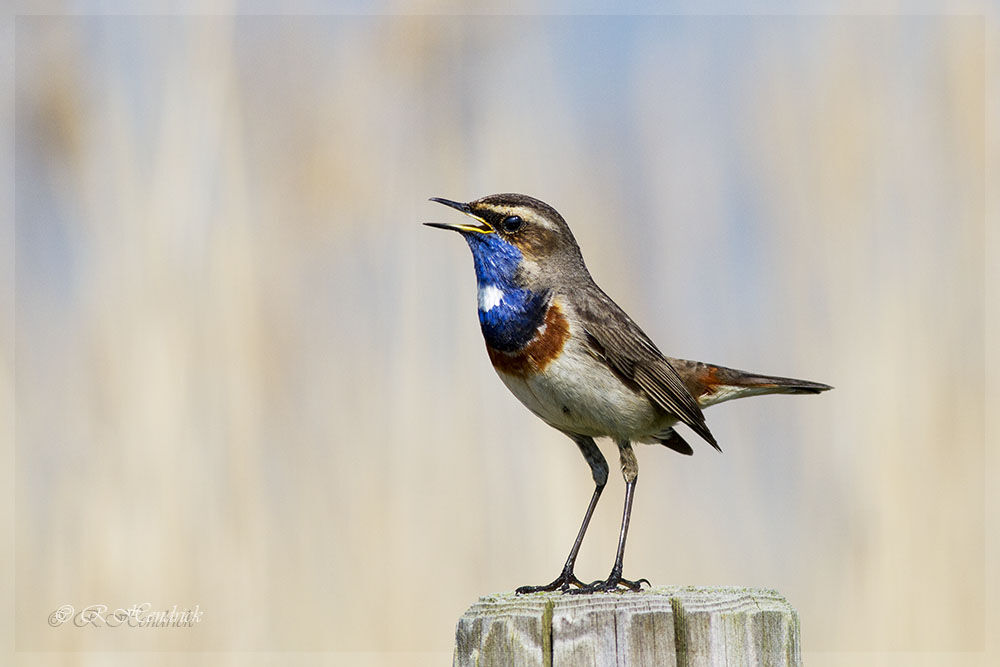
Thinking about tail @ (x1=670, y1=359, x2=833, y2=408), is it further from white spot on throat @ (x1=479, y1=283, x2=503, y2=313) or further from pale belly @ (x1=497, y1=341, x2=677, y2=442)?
white spot on throat @ (x1=479, y1=283, x2=503, y2=313)

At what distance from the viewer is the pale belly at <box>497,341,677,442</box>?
3.88 m

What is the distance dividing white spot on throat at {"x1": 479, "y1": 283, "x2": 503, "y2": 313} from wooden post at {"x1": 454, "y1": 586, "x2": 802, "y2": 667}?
141 cm

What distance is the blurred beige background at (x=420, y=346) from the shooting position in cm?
488

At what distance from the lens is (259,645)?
16.0 ft

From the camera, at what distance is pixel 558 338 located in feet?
12.8

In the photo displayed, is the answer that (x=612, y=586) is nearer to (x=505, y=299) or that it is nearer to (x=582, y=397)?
(x=582, y=397)

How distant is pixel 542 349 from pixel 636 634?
1.38 m

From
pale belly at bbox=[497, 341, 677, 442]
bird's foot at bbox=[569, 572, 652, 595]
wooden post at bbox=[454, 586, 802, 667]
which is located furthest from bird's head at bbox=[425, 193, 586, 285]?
wooden post at bbox=[454, 586, 802, 667]

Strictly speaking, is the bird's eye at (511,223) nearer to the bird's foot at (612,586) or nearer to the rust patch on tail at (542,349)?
the rust patch on tail at (542,349)

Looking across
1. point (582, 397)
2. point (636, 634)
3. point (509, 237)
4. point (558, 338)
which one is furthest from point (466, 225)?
point (636, 634)

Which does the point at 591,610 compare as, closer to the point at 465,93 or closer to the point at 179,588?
the point at 179,588

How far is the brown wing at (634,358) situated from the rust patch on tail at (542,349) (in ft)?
0.29

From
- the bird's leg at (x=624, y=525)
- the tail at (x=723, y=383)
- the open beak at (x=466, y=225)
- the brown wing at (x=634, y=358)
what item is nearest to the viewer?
the bird's leg at (x=624, y=525)

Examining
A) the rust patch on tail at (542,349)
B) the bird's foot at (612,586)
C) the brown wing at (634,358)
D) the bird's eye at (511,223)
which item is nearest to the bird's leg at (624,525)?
the bird's foot at (612,586)
